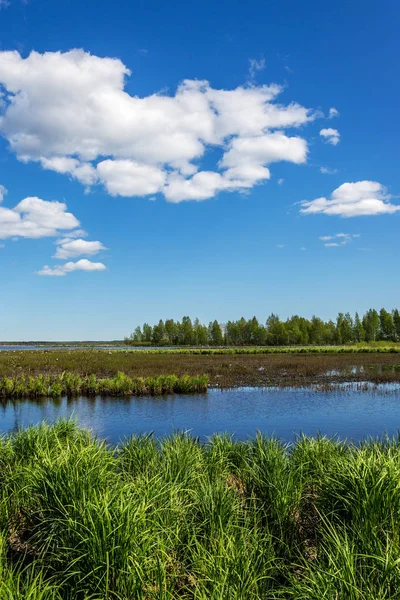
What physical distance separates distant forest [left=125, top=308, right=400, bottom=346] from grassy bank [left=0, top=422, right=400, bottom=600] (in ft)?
388

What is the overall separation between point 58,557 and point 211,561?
5.84 ft

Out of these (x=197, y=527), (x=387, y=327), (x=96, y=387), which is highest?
(x=387, y=327)

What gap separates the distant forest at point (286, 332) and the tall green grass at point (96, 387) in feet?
326

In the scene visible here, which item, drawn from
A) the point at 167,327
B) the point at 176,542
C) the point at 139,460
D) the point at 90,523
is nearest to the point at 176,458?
the point at 139,460

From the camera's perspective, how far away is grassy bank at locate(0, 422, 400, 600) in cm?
468

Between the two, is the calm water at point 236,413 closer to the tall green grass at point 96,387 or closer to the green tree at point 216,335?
the tall green grass at point 96,387

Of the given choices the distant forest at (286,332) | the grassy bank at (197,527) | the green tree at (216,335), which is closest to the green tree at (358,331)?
the distant forest at (286,332)

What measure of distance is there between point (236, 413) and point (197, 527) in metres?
15.9

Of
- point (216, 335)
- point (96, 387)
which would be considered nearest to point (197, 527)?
point (96, 387)

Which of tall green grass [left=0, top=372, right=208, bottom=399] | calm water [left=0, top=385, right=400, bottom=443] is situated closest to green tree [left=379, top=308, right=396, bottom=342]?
calm water [left=0, top=385, right=400, bottom=443]

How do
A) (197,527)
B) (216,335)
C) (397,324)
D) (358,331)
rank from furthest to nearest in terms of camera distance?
(216,335) < (358,331) < (397,324) < (197,527)

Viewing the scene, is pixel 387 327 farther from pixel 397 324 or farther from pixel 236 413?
pixel 236 413

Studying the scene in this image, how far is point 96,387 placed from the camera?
2875cm

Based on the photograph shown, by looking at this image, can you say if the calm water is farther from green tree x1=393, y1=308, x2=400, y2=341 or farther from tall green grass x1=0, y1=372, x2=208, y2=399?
green tree x1=393, y1=308, x2=400, y2=341
